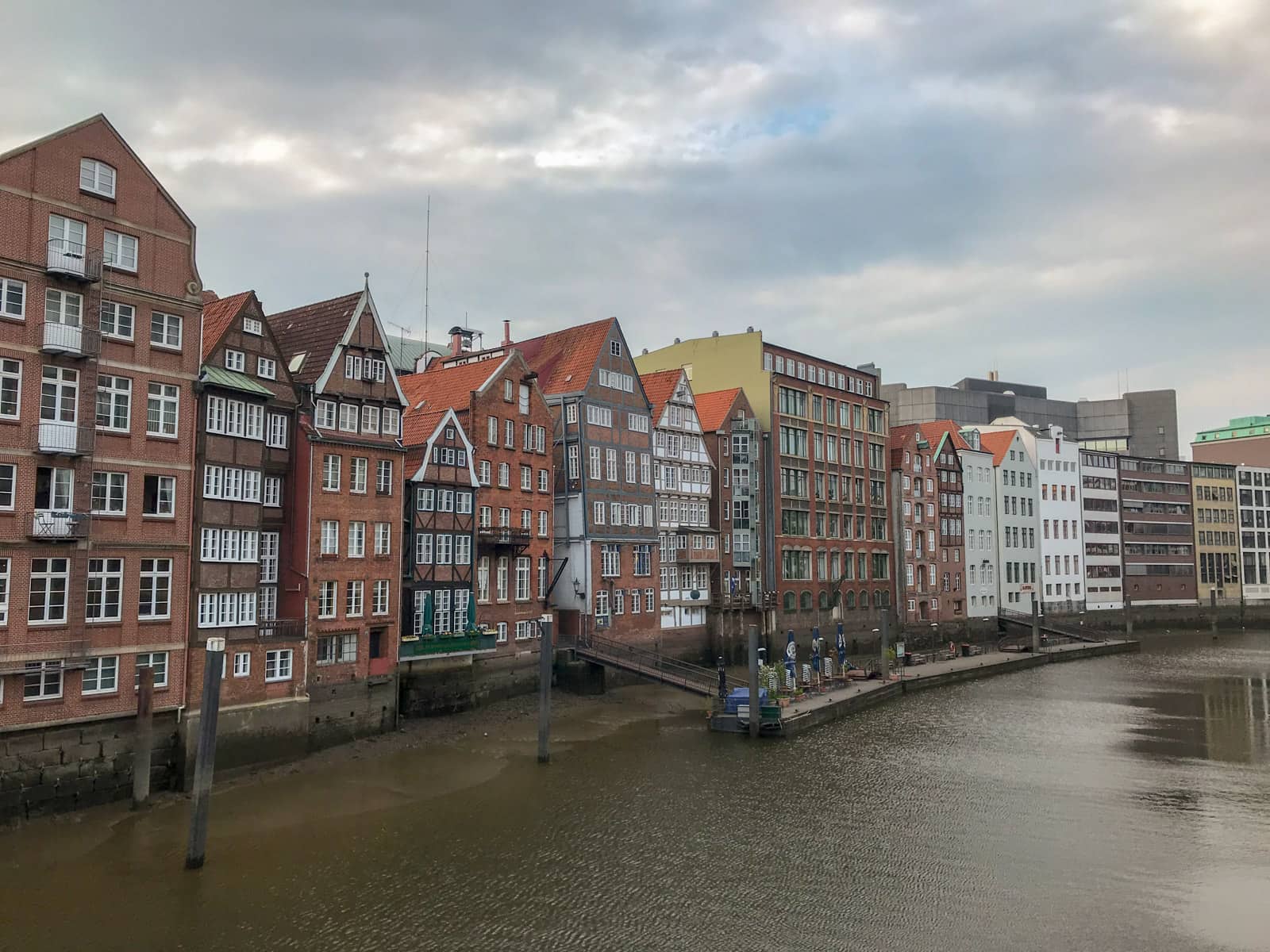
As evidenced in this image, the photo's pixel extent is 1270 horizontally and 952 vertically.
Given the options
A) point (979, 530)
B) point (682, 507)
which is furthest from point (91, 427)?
point (979, 530)

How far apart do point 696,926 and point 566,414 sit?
131ft

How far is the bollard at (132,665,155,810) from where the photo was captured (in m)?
32.2

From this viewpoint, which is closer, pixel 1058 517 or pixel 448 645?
pixel 448 645

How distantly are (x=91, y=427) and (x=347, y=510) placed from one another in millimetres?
12126

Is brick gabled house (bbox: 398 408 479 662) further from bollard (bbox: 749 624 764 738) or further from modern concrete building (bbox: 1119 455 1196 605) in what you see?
modern concrete building (bbox: 1119 455 1196 605)

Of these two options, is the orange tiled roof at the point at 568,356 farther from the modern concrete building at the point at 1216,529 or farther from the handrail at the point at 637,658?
Result: the modern concrete building at the point at 1216,529

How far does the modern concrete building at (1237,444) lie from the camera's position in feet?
475

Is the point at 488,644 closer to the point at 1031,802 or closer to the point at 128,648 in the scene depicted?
the point at 128,648

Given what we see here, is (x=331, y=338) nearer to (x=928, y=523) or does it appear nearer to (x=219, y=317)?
(x=219, y=317)

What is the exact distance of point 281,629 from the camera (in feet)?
127

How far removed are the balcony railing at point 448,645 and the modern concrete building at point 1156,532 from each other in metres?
99.4

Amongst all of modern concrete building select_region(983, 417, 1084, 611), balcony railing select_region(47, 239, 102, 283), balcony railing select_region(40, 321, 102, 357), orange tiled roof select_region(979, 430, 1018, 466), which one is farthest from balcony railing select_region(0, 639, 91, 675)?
modern concrete building select_region(983, 417, 1084, 611)

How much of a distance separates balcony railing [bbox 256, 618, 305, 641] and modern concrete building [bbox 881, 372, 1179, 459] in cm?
11873

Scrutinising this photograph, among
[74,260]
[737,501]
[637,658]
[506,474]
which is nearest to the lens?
[74,260]
